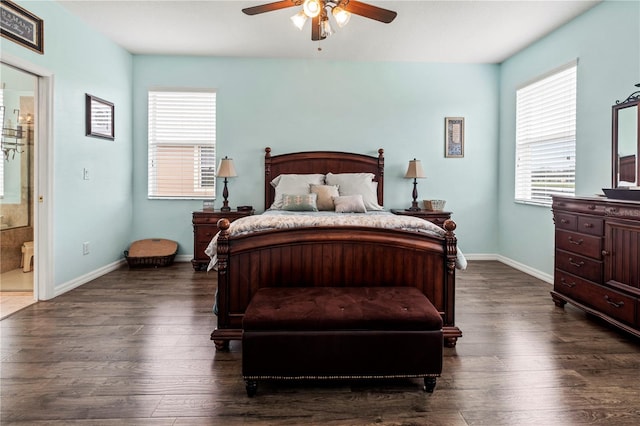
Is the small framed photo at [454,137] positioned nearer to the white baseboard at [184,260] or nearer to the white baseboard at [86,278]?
the white baseboard at [184,260]

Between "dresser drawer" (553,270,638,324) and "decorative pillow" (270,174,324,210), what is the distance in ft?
9.19

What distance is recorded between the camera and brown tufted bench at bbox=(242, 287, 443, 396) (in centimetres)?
199

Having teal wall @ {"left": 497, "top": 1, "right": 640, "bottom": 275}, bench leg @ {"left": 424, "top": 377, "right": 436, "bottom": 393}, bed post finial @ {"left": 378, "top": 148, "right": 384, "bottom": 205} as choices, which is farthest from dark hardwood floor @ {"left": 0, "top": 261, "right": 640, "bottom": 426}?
bed post finial @ {"left": 378, "top": 148, "right": 384, "bottom": 205}

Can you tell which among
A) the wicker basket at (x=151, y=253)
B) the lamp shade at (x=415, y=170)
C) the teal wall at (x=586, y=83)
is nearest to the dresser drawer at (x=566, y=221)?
the teal wall at (x=586, y=83)

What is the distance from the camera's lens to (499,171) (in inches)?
219

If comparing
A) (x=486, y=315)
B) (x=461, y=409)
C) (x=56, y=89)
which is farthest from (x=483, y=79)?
(x=56, y=89)

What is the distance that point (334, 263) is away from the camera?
104 inches

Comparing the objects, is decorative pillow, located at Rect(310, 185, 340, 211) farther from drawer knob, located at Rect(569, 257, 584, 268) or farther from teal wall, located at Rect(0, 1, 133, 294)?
teal wall, located at Rect(0, 1, 133, 294)

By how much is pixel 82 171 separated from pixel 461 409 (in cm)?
425

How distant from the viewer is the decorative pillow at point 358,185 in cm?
473

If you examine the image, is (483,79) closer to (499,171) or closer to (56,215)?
(499,171)

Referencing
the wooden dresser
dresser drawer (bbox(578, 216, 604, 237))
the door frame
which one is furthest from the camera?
the door frame

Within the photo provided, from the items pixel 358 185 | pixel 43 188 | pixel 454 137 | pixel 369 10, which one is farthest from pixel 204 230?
pixel 454 137

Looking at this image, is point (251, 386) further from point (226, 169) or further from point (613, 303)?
point (226, 169)
